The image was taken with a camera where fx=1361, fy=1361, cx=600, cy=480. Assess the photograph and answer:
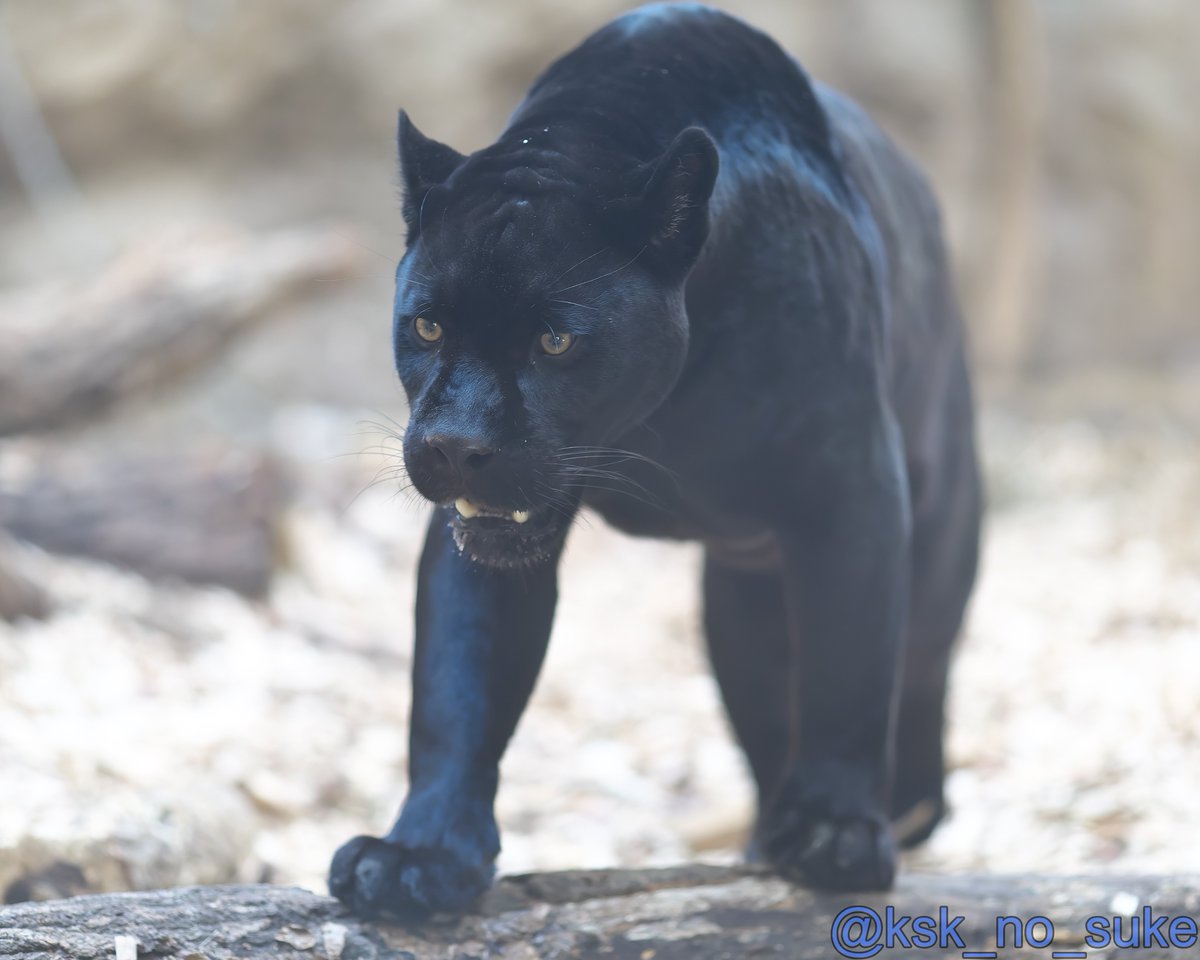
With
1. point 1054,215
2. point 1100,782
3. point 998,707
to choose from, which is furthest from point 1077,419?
point 1100,782

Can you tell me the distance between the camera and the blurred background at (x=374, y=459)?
3.62 metres

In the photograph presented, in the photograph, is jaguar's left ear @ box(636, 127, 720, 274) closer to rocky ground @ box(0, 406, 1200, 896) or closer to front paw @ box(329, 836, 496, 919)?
rocky ground @ box(0, 406, 1200, 896)

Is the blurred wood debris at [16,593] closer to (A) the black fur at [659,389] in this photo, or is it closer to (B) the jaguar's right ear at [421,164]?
(A) the black fur at [659,389]

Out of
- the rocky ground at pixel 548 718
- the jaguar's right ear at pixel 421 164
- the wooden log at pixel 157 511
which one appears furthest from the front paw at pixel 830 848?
the wooden log at pixel 157 511

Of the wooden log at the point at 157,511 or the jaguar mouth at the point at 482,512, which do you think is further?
the wooden log at the point at 157,511

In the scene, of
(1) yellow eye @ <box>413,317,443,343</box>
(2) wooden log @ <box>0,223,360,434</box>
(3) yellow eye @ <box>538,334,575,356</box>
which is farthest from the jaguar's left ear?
(2) wooden log @ <box>0,223,360,434</box>

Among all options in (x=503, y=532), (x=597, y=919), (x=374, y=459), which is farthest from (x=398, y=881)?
(x=374, y=459)

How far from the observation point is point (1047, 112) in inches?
351

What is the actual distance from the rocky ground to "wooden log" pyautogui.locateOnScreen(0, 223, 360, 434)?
65cm

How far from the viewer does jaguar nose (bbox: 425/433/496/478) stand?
1903 mm

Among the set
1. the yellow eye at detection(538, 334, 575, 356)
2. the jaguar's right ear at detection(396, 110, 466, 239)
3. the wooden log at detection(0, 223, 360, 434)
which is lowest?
the yellow eye at detection(538, 334, 575, 356)

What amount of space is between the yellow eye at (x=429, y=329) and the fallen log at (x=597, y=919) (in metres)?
0.85

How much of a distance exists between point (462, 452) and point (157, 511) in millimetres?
3264

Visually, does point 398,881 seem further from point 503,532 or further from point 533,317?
point 533,317
